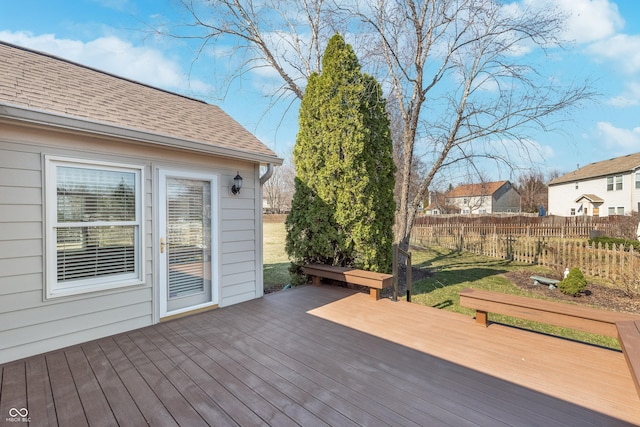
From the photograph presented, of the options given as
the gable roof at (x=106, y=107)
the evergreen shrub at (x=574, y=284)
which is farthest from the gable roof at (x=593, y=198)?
the gable roof at (x=106, y=107)

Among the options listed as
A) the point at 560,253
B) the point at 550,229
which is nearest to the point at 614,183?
the point at 550,229

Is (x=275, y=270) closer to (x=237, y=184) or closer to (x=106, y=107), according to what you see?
(x=237, y=184)

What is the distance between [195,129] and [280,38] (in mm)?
5569

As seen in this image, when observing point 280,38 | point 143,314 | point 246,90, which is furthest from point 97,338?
point 280,38

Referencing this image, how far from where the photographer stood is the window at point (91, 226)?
3092 millimetres

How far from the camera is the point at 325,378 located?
2.54m

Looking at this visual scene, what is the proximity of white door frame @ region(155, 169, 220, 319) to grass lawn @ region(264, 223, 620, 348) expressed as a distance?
7.24 feet

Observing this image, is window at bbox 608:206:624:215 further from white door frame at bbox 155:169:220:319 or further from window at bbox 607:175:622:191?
white door frame at bbox 155:169:220:319

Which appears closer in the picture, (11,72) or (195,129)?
(11,72)

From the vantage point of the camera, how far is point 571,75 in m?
6.55

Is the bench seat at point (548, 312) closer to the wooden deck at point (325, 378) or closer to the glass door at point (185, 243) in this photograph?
the wooden deck at point (325, 378)

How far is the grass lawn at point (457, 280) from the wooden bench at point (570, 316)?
191 cm

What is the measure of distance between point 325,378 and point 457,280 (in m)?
6.29

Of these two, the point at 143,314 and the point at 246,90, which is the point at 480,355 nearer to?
the point at 143,314
